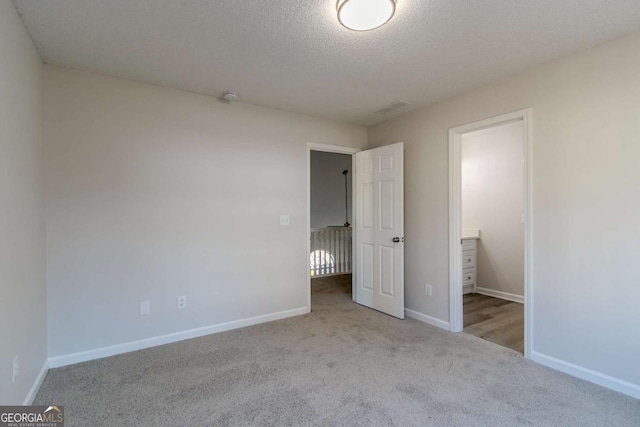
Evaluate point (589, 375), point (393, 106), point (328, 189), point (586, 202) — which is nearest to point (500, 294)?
point (589, 375)

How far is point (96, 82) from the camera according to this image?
264cm

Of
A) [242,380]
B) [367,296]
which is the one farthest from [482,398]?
[367,296]

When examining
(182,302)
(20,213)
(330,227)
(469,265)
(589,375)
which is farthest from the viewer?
(330,227)

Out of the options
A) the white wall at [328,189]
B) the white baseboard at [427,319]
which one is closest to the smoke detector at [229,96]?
the white baseboard at [427,319]

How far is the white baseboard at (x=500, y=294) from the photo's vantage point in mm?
4205

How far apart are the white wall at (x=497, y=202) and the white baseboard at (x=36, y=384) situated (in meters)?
5.00

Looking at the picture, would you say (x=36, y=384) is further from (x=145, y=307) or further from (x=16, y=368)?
(x=145, y=307)

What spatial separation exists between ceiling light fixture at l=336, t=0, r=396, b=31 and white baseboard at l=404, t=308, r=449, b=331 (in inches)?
112

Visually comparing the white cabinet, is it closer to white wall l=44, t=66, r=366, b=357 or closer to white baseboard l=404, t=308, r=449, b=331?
white baseboard l=404, t=308, r=449, b=331

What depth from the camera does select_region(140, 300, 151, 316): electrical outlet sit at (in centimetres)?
282

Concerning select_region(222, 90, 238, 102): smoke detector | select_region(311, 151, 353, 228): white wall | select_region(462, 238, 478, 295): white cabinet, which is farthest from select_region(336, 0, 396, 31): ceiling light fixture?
select_region(311, 151, 353, 228): white wall

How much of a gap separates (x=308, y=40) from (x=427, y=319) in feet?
9.77

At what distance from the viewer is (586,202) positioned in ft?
7.46

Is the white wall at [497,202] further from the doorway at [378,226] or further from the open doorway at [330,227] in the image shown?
the open doorway at [330,227]
